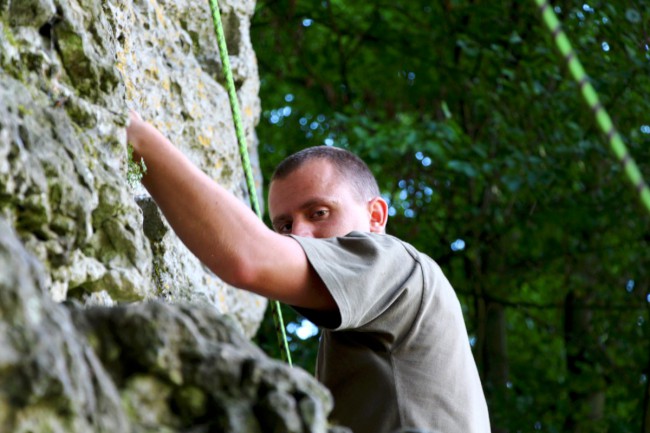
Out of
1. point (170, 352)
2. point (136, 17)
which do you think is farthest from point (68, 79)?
point (136, 17)

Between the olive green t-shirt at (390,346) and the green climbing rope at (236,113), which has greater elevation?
the green climbing rope at (236,113)

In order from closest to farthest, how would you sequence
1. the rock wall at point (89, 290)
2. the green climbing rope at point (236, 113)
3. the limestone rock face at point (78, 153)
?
the rock wall at point (89, 290) < the limestone rock face at point (78, 153) < the green climbing rope at point (236, 113)

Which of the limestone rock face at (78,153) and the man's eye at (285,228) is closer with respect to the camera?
the limestone rock face at (78,153)

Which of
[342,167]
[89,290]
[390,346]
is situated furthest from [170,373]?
[342,167]

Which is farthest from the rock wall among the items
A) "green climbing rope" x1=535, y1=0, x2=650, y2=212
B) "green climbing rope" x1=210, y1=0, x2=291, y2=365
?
"green climbing rope" x1=535, y1=0, x2=650, y2=212

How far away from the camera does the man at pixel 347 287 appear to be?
3.10 meters

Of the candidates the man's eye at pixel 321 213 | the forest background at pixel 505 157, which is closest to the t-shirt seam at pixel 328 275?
the man's eye at pixel 321 213

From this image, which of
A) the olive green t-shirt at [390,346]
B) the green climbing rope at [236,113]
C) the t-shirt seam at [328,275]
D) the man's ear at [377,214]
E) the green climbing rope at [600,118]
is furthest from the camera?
the man's ear at [377,214]

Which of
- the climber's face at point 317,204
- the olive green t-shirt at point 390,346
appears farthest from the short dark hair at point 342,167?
the olive green t-shirt at point 390,346

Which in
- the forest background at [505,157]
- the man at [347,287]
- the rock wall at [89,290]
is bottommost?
the forest background at [505,157]

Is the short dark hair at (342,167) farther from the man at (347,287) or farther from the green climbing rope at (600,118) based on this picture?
the green climbing rope at (600,118)

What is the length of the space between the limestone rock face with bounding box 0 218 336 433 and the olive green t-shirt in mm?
1055

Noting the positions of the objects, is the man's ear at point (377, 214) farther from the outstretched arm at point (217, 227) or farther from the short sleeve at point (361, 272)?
the outstretched arm at point (217, 227)

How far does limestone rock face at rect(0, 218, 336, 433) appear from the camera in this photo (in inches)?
75.3
